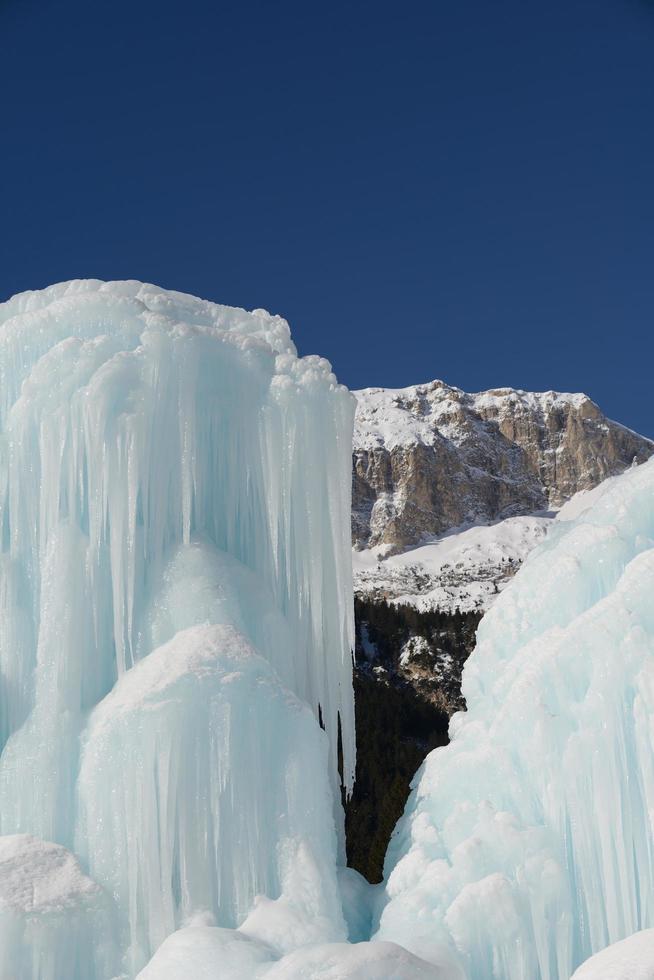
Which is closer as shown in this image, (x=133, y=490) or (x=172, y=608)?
(x=172, y=608)

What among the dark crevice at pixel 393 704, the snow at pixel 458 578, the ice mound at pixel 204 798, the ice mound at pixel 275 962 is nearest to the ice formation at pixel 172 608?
the ice mound at pixel 204 798

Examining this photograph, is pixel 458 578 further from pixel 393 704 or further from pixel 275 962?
pixel 275 962

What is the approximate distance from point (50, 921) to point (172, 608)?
3786 millimetres

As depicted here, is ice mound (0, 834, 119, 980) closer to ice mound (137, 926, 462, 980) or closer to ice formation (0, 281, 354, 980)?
ice formation (0, 281, 354, 980)

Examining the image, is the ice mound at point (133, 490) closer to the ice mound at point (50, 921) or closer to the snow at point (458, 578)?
the ice mound at point (50, 921)

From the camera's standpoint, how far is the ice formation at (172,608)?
1042 cm

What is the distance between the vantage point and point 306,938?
9.60 meters

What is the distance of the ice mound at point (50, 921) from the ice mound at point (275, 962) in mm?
879

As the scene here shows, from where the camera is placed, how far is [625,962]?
27.8ft

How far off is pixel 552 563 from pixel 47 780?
680 cm

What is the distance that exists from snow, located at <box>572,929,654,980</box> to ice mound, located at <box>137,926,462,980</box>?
1401 millimetres

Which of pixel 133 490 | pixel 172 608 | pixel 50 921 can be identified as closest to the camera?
pixel 50 921

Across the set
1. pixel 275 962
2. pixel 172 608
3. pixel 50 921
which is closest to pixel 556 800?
pixel 275 962

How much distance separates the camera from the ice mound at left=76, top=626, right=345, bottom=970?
33.6ft
